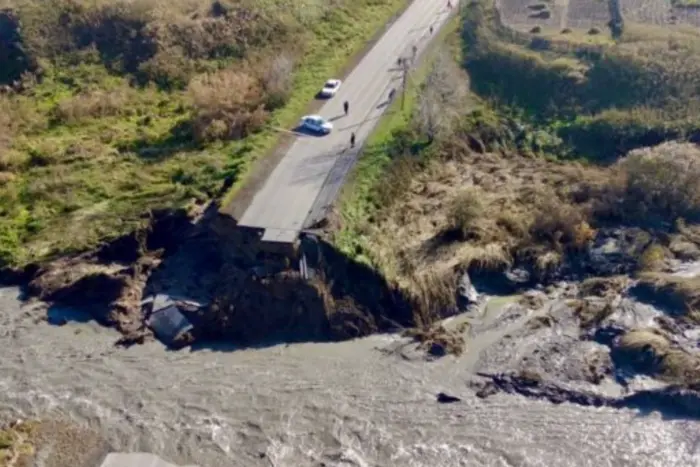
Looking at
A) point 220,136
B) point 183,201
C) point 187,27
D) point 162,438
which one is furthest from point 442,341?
point 187,27

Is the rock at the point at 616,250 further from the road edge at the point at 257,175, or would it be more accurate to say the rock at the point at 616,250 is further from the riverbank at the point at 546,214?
the road edge at the point at 257,175

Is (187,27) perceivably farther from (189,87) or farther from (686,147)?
(686,147)

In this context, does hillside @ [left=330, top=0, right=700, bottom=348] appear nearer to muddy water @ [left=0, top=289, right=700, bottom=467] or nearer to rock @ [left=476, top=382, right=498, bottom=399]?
rock @ [left=476, top=382, right=498, bottom=399]

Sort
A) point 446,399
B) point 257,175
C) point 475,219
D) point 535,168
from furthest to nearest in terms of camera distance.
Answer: point 535,168 → point 257,175 → point 475,219 → point 446,399

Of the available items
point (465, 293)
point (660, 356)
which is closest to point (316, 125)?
point (465, 293)

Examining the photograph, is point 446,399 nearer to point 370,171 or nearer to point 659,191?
point 370,171

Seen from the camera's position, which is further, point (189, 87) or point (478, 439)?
point (189, 87)

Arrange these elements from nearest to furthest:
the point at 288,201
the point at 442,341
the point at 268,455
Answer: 1. the point at 268,455
2. the point at 442,341
3. the point at 288,201
